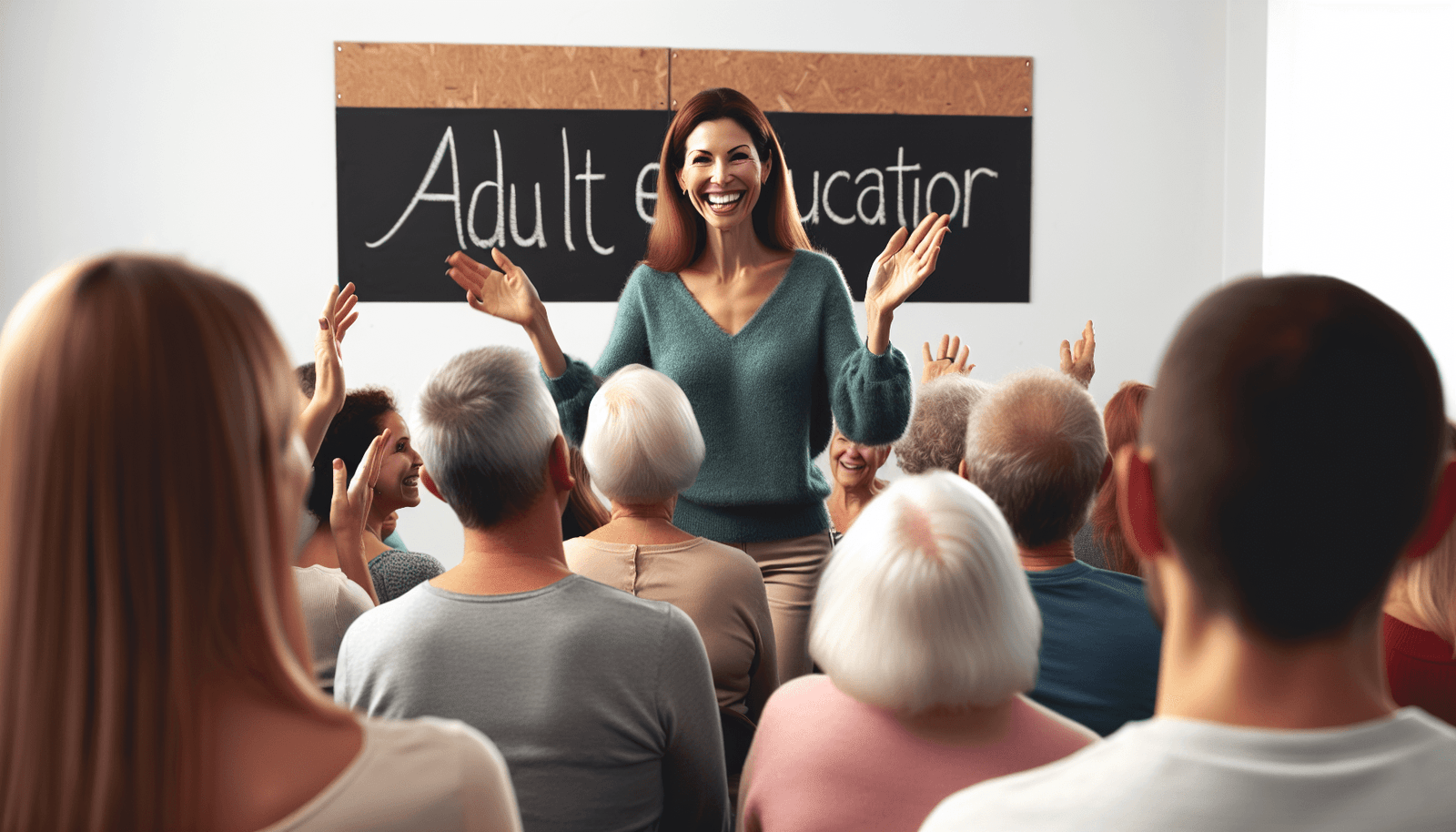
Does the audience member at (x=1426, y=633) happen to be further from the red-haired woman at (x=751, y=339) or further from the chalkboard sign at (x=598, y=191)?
the chalkboard sign at (x=598, y=191)

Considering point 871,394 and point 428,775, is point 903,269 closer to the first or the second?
point 871,394

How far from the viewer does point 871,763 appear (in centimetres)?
97

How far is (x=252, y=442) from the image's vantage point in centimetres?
56

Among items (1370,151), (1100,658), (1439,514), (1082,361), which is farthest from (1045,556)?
(1370,151)

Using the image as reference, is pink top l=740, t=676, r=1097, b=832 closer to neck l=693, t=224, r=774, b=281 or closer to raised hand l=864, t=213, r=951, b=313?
raised hand l=864, t=213, r=951, b=313

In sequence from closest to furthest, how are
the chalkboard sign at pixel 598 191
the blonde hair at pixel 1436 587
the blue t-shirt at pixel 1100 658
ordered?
the blue t-shirt at pixel 1100 658 < the blonde hair at pixel 1436 587 < the chalkboard sign at pixel 598 191

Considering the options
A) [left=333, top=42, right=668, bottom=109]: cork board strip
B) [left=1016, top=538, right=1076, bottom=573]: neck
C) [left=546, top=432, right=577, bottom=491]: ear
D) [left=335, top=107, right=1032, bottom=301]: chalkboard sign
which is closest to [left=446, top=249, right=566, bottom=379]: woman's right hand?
[left=546, top=432, right=577, bottom=491]: ear

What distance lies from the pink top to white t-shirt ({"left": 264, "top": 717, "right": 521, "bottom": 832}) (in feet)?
1.37

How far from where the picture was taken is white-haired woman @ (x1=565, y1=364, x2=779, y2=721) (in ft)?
4.99

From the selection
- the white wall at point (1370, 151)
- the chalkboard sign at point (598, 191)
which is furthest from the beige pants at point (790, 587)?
the white wall at point (1370, 151)

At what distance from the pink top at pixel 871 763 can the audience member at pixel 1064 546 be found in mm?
281

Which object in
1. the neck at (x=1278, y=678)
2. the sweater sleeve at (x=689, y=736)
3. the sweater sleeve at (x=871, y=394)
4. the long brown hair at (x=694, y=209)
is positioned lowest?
the sweater sleeve at (x=689, y=736)

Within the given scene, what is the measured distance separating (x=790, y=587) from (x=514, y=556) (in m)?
0.78

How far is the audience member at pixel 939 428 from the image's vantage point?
1.97 metres
